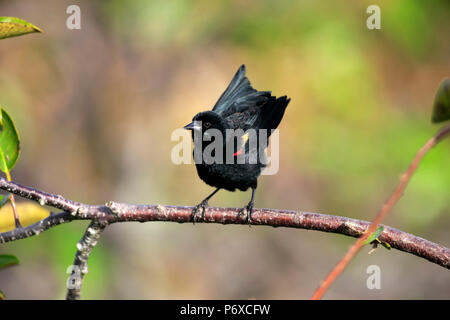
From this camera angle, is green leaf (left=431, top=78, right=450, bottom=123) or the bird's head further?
the bird's head

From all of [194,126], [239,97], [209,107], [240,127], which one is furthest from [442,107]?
[209,107]

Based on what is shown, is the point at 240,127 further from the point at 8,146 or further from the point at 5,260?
the point at 5,260

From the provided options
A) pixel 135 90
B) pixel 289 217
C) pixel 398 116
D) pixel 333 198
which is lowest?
pixel 289 217

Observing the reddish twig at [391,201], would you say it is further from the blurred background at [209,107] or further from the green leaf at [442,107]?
the blurred background at [209,107]

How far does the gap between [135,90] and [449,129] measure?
5688 mm

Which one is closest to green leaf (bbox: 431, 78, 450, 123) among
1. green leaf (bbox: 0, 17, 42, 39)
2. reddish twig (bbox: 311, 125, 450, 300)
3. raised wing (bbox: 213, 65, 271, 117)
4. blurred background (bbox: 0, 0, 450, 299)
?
reddish twig (bbox: 311, 125, 450, 300)

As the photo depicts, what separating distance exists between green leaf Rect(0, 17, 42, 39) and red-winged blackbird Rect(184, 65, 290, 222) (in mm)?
1572

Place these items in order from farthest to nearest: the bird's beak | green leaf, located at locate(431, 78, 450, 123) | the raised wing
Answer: the raised wing
the bird's beak
green leaf, located at locate(431, 78, 450, 123)

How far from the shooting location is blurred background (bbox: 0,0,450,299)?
5.88m

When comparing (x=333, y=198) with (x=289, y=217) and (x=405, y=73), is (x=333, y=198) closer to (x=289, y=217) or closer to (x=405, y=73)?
(x=405, y=73)

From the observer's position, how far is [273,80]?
6484 millimetres

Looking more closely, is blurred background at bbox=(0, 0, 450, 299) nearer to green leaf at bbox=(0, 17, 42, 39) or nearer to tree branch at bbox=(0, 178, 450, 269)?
tree branch at bbox=(0, 178, 450, 269)

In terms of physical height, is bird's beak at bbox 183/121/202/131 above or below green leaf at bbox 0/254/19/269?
above
